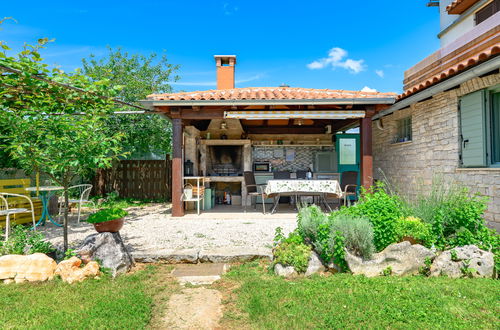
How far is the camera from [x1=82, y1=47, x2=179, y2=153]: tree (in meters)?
10.2

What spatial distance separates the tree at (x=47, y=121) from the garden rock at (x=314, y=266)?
2.50m

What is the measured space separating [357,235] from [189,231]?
3.23m

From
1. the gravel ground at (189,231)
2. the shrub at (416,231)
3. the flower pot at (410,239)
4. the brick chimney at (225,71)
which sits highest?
the brick chimney at (225,71)

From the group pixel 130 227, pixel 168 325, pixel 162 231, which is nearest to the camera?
pixel 168 325

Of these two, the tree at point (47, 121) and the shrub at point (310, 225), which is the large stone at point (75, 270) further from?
the shrub at point (310, 225)

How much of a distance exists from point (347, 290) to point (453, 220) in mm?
1753

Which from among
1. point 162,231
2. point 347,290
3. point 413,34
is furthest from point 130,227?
point 413,34

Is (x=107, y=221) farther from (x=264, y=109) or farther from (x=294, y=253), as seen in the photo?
(x=264, y=109)

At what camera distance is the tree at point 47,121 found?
3.30 m

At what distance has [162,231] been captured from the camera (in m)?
5.52

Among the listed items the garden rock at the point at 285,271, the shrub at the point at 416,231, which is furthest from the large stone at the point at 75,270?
the shrub at the point at 416,231

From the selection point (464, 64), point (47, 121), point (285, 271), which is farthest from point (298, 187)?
point (47, 121)

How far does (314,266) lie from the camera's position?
3246 mm

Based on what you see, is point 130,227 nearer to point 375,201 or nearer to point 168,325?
point 168,325
